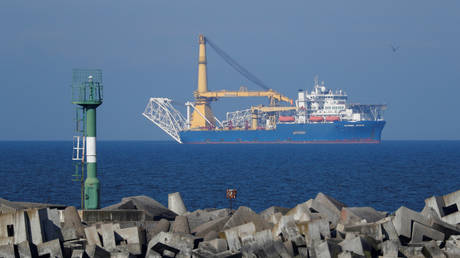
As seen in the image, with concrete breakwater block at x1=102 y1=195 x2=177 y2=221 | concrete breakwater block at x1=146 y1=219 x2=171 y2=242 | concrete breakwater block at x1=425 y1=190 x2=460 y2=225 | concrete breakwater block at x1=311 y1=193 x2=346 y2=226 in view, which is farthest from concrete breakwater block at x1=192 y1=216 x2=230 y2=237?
concrete breakwater block at x1=425 y1=190 x2=460 y2=225

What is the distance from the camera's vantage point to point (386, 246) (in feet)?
26.0

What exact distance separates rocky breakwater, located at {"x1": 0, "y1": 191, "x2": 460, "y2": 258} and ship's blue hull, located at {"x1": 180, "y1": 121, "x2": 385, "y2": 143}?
70.6 metres

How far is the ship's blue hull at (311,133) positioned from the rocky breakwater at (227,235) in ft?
232

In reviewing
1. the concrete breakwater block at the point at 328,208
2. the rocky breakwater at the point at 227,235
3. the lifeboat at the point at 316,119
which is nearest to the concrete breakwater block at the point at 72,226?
the rocky breakwater at the point at 227,235

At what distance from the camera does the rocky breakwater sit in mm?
7699

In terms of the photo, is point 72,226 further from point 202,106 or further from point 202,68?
point 202,68

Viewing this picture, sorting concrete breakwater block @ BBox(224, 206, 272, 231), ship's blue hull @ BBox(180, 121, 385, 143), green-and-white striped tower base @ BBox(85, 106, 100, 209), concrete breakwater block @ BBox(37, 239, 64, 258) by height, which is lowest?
concrete breakwater block @ BBox(37, 239, 64, 258)

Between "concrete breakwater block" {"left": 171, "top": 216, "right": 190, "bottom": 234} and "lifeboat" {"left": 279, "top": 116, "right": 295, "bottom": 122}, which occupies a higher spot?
"lifeboat" {"left": 279, "top": 116, "right": 295, "bottom": 122}

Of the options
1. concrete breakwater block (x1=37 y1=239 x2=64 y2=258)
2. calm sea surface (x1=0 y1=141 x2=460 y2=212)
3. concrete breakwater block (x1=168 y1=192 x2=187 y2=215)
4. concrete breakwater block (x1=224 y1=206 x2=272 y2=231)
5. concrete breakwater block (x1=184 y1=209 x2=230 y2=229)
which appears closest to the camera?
concrete breakwater block (x1=37 y1=239 x2=64 y2=258)

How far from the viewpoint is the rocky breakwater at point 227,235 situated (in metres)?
7.70

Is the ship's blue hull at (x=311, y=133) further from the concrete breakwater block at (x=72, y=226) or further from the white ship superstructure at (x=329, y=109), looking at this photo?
the concrete breakwater block at (x=72, y=226)

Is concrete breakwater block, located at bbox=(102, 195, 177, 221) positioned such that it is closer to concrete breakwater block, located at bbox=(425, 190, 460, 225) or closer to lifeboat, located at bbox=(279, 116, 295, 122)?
concrete breakwater block, located at bbox=(425, 190, 460, 225)

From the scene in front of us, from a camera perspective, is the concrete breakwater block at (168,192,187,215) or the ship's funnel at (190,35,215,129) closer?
the concrete breakwater block at (168,192,187,215)

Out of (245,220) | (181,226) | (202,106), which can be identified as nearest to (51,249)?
(181,226)
